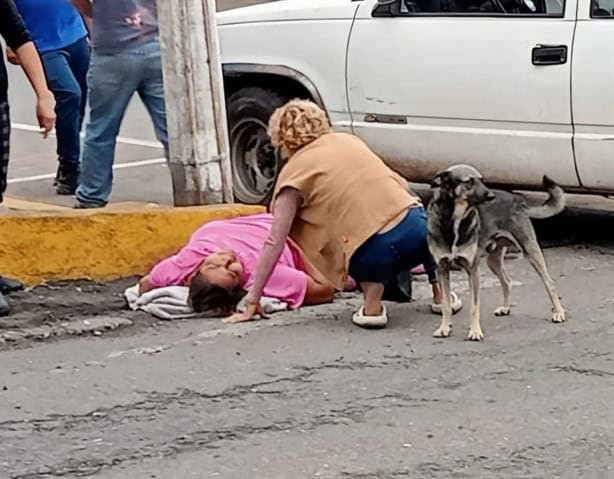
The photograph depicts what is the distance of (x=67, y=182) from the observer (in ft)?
34.5

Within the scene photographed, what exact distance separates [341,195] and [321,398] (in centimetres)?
150

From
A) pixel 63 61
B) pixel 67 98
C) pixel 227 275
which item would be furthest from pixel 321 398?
pixel 63 61

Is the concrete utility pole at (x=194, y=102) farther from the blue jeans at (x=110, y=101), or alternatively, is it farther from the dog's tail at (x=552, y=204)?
the dog's tail at (x=552, y=204)

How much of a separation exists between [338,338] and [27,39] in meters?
2.17

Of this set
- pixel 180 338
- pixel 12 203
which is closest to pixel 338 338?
pixel 180 338

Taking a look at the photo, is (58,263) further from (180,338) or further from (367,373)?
(367,373)

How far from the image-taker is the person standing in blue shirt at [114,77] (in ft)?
29.1

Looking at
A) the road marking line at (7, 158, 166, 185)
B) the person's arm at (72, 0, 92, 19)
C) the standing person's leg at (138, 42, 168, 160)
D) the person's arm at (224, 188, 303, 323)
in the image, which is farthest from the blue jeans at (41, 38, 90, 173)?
the person's arm at (224, 188, 303, 323)

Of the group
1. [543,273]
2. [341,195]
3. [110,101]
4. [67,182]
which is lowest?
[67,182]

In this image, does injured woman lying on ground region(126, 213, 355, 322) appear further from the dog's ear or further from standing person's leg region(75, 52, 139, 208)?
standing person's leg region(75, 52, 139, 208)

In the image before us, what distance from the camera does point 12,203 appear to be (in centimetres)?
965

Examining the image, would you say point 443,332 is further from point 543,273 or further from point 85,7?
point 85,7

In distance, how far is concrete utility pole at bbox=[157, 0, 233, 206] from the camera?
27.2ft

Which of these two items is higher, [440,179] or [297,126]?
[297,126]
